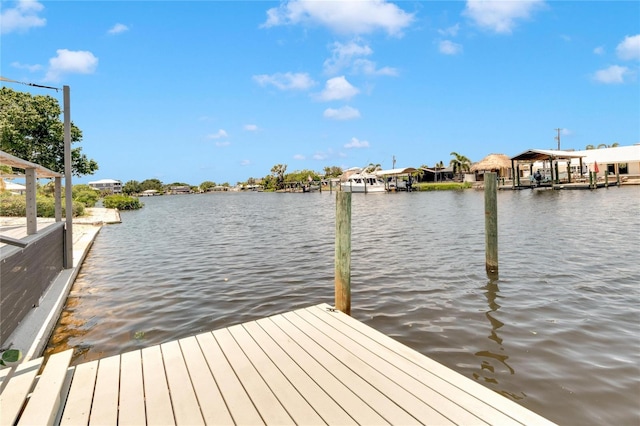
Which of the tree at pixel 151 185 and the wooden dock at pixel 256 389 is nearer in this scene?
the wooden dock at pixel 256 389

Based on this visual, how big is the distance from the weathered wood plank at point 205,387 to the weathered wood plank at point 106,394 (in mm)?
655

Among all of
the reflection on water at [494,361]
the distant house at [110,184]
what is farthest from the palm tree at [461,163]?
the distant house at [110,184]

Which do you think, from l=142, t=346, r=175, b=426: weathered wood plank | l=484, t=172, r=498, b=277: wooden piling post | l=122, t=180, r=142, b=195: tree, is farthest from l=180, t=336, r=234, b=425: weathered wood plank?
l=122, t=180, r=142, b=195: tree

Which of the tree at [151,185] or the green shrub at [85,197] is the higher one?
the tree at [151,185]

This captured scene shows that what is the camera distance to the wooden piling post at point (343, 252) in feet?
A: 20.3

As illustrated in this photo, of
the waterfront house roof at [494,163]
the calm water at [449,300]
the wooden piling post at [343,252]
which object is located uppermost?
the waterfront house roof at [494,163]

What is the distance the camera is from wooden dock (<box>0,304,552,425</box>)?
2.89m

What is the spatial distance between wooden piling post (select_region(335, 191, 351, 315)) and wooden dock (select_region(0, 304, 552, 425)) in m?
1.67

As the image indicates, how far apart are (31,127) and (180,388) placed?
38970 mm

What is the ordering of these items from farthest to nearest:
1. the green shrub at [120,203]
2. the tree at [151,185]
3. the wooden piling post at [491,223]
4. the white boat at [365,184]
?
the tree at [151,185]
the white boat at [365,184]
the green shrub at [120,203]
the wooden piling post at [491,223]

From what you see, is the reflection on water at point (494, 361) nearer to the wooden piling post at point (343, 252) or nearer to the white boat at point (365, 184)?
the wooden piling post at point (343, 252)

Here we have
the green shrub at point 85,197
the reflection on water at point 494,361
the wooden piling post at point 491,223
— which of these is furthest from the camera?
the green shrub at point 85,197

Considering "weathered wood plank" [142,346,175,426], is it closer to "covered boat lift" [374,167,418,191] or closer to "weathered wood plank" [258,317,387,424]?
"weathered wood plank" [258,317,387,424]

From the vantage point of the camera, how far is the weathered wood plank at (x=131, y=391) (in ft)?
9.61
